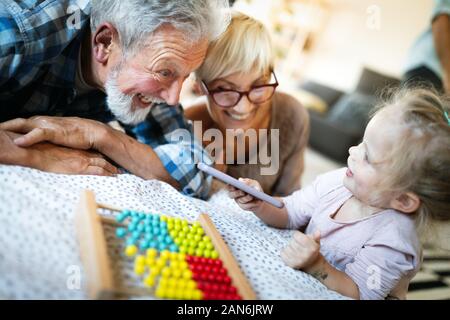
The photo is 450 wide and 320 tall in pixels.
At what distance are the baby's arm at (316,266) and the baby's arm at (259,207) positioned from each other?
0.22 metres

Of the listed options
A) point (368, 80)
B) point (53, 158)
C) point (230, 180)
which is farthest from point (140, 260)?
point (368, 80)

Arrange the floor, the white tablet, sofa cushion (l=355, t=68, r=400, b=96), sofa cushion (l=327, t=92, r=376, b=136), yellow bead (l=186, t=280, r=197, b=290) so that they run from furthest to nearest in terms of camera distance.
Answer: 1. sofa cushion (l=355, t=68, r=400, b=96)
2. sofa cushion (l=327, t=92, r=376, b=136)
3. the floor
4. the white tablet
5. yellow bead (l=186, t=280, r=197, b=290)

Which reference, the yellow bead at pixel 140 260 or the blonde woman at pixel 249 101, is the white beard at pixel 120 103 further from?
the yellow bead at pixel 140 260

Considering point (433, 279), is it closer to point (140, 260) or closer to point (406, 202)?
point (406, 202)

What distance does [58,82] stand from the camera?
122 cm

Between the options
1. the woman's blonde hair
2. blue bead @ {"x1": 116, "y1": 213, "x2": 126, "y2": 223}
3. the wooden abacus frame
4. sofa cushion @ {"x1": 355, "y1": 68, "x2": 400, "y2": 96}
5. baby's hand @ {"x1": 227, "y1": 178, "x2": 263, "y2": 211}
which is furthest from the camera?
sofa cushion @ {"x1": 355, "y1": 68, "x2": 400, "y2": 96}

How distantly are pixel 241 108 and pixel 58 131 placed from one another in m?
0.70

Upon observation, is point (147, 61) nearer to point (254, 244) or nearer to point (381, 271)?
point (254, 244)

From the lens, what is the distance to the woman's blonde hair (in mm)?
1385

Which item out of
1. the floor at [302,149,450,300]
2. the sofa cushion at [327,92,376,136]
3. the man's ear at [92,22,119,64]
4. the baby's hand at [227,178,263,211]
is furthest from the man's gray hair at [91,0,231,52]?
the sofa cushion at [327,92,376,136]

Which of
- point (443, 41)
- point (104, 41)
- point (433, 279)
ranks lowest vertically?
point (433, 279)

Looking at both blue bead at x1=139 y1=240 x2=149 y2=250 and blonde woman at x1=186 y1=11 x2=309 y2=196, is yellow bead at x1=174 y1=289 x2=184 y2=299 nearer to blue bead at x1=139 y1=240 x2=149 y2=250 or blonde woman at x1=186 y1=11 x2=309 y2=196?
blue bead at x1=139 y1=240 x2=149 y2=250

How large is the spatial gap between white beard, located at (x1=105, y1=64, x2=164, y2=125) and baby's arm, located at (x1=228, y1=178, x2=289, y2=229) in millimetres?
433

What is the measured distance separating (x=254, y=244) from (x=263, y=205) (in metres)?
0.21
